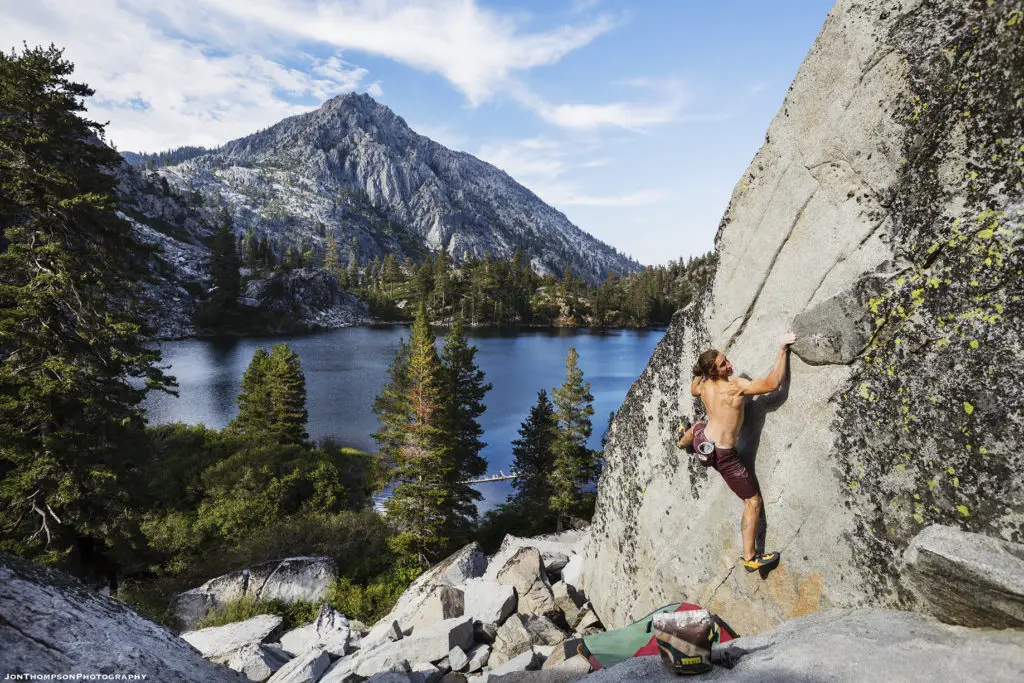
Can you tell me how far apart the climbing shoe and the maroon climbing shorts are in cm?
72

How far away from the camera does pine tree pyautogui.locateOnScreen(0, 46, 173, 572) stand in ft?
49.3

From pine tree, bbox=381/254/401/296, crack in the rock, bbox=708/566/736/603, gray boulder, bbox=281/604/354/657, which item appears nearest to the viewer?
crack in the rock, bbox=708/566/736/603

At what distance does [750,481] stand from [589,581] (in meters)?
5.18

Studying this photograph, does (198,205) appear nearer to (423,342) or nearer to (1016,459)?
(423,342)

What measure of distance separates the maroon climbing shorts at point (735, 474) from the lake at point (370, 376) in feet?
96.3

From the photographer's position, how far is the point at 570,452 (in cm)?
3034

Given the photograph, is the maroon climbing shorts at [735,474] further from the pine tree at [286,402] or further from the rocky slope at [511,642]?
the pine tree at [286,402]

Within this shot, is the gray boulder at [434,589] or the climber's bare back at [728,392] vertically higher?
the climber's bare back at [728,392]

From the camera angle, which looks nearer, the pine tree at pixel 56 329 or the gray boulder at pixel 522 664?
the gray boulder at pixel 522 664

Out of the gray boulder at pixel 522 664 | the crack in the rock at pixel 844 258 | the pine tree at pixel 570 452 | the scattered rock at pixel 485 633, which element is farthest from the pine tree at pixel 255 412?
the crack in the rock at pixel 844 258

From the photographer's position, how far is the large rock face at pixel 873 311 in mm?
4684

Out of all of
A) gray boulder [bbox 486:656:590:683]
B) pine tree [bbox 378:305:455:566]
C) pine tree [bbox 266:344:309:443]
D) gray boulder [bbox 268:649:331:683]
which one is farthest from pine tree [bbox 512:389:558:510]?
gray boulder [bbox 486:656:590:683]

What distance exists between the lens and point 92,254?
16.8m

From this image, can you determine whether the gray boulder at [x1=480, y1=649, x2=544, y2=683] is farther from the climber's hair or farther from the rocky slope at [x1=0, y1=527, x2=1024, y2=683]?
the climber's hair
